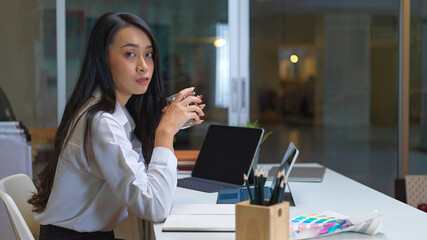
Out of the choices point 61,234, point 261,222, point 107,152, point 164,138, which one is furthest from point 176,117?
point 261,222

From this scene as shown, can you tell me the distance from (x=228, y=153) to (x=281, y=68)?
8.71 feet

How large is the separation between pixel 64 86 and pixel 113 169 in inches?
114

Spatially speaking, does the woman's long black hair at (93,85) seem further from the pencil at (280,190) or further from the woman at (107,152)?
the pencil at (280,190)

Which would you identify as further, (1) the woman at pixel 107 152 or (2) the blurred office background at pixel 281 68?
(2) the blurred office background at pixel 281 68

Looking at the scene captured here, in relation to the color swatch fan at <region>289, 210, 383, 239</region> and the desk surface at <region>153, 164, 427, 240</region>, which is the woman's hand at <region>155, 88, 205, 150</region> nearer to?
the desk surface at <region>153, 164, 427, 240</region>

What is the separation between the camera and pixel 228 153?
2367 millimetres

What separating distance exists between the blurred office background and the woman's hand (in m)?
2.72

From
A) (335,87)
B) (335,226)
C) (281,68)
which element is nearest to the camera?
(335,226)

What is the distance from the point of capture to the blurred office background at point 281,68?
425 centimetres

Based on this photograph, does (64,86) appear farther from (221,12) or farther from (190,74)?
(221,12)

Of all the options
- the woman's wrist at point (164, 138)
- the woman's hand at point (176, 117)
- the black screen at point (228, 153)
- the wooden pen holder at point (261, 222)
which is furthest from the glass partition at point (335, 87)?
the wooden pen holder at point (261, 222)

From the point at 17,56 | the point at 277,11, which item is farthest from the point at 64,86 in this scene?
the point at 277,11

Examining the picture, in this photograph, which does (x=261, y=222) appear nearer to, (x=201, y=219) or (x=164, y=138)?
(x=201, y=219)

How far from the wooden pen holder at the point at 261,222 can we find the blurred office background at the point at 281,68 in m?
3.30
